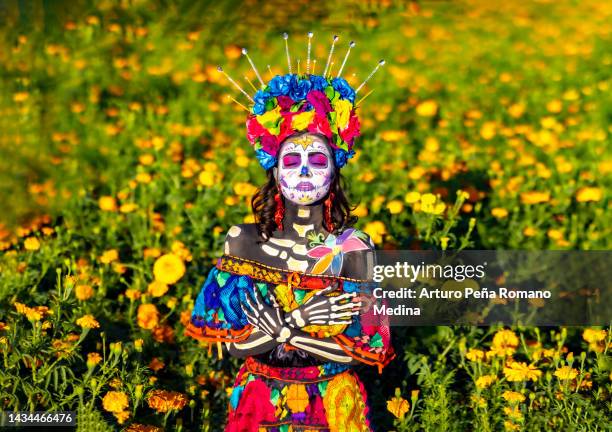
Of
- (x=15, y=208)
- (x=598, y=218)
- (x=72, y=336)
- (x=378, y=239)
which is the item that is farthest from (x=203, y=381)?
(x=598, y=218)

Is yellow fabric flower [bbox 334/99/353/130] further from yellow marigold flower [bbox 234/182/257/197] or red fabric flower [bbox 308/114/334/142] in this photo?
yellow marigold flower [bbox 234/182/257/197]

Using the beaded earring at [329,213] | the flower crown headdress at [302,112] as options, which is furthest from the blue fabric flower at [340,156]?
the beaded earring at [329,213]

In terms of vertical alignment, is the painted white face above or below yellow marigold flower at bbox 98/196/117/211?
below

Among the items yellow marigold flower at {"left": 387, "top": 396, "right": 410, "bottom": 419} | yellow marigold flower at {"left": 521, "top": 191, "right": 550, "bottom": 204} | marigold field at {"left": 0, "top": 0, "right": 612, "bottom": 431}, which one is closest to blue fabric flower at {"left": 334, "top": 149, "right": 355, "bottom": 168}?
marigold field at {"left": 0, "top": 0, "right": 612, "bottom": 431}

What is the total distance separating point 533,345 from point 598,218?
1317 mm

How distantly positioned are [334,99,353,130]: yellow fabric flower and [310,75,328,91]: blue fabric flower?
7cm

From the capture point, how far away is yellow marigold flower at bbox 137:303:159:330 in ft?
14.0

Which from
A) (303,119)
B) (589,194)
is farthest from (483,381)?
(589,194)

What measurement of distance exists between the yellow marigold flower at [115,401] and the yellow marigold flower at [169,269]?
112cm

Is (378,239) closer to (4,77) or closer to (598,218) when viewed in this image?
(598,218)

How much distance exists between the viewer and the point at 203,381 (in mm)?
4203

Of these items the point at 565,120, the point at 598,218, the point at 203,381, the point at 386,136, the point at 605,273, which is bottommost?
the point at 203,381

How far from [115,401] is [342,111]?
52.2 inches

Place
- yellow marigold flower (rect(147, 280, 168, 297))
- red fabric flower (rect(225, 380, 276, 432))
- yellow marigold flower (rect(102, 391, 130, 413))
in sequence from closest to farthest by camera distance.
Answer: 1. red fabric flower (rect(225, 380, 276, 432))
2. yellow marigold flower (rect(102, 391, 130, 413))
3. yellow marigold flower (rect(147, 280, 168, 297))
